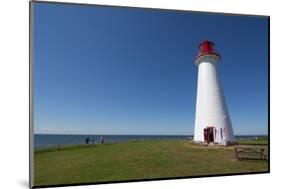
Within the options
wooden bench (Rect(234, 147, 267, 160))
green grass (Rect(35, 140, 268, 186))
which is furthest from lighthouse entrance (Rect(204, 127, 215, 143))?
wooden bench (Rect(234, 147, 267, 160))

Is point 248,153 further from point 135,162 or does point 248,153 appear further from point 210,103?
point 135,162

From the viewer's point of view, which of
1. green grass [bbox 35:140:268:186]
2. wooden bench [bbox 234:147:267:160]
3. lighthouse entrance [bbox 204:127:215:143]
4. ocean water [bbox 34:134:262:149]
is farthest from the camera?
wooden bench [bbox 234:147:267:160]

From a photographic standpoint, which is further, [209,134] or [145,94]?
[209,134]

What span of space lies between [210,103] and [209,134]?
0.56 metres

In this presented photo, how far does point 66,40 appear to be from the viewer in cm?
608

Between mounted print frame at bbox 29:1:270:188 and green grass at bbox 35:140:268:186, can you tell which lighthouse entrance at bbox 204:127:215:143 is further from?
green grass at bbox 35:140:268:186

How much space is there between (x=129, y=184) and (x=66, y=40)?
2431 millimetres

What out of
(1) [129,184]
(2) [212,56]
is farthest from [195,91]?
(1) [129,184]

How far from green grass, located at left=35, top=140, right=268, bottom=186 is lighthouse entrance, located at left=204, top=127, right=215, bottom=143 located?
0.53 ft

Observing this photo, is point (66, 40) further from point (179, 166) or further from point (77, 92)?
point (179, 166)

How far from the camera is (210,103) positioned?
22.9 feet

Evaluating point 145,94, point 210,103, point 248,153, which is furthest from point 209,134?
point 145,94

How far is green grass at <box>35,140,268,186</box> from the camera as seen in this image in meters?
6.16

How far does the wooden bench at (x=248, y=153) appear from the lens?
7012 mm
